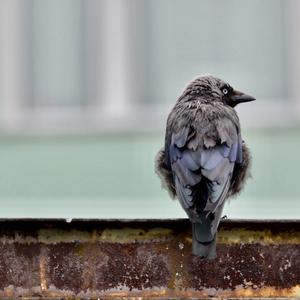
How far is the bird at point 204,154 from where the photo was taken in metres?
6.29

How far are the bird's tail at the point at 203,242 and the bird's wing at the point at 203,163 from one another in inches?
12.3

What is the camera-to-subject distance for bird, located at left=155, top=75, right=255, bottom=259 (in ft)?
20.6

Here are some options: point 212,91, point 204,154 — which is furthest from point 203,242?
point 212,91

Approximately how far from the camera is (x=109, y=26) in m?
12.4

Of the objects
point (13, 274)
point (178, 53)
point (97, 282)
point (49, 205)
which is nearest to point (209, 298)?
point (97, 282)

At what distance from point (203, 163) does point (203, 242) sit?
161cm

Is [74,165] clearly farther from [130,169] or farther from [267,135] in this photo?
[267,135]

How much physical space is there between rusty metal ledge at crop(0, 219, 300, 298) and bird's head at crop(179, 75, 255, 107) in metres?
2.94

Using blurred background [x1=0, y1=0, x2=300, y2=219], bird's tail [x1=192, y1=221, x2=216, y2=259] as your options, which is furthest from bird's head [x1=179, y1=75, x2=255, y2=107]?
blurred background [x1=0, y1=0, x2=300, y2=219]

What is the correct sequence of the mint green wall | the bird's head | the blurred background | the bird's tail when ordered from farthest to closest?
the blurred background, the mint green wall, the bird's head, the bird's tail

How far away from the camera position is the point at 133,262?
5.04 m

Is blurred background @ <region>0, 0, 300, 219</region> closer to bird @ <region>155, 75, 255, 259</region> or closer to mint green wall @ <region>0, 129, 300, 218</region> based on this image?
mint green wall @ <region>0, 129, 300, 218</region>

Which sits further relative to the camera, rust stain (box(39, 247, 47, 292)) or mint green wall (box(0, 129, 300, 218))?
mint green wall (box(0, 129, 300, 218))

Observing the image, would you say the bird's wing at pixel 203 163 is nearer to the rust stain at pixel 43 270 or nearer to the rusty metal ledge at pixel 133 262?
the rusty metal ledge at pixel 133 262
